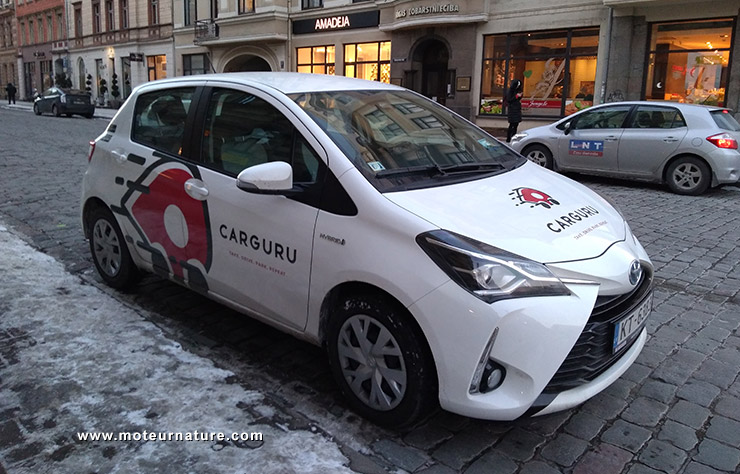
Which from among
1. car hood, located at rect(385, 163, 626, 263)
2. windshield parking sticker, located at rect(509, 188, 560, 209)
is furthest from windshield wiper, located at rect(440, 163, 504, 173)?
windshield parking sticker, located at rect(509, 188, 560, 209)

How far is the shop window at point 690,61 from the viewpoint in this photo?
16.6 metres

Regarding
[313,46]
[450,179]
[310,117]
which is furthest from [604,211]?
[313,46]

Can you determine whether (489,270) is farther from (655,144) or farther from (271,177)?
(655,144)

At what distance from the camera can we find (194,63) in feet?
110

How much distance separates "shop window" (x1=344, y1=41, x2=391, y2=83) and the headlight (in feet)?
72.8

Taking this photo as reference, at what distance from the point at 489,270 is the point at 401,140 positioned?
1180mm

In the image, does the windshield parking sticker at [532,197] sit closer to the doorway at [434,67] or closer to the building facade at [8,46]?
the doorway at [434,67]

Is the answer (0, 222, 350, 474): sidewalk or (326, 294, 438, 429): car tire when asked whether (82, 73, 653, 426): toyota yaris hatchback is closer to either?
(326, 294, 438, 429): car tire

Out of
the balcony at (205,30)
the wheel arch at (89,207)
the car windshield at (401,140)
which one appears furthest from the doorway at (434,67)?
the car windshield at (401,140)

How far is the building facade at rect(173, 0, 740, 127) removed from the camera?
17.0 meters

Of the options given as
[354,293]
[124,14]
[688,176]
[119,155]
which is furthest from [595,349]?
[124,14]

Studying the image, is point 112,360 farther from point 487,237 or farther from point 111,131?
point 487,237

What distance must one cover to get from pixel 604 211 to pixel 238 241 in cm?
212

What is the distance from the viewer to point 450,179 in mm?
3275
